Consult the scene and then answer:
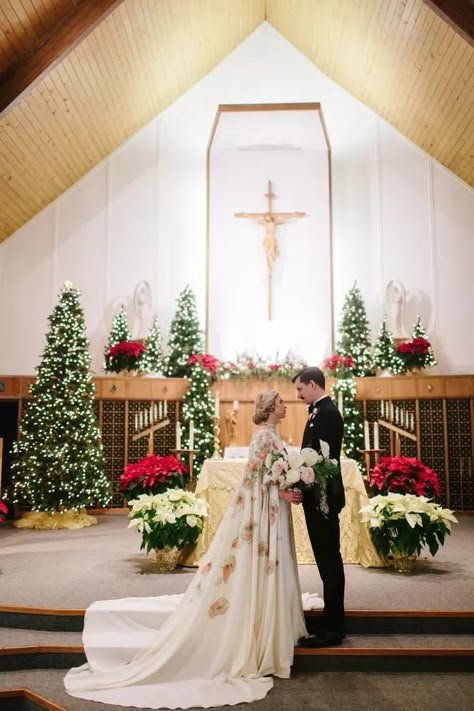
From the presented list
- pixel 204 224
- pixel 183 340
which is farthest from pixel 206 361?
pixel 204 224

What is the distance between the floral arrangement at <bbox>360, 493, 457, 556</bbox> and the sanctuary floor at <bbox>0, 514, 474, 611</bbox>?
0.90 feet

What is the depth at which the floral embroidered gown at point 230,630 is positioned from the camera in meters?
3.54

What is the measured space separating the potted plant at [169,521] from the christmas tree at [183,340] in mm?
4689

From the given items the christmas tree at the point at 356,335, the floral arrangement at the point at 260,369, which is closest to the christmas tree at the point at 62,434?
the floral arrangement at the point at 260,369

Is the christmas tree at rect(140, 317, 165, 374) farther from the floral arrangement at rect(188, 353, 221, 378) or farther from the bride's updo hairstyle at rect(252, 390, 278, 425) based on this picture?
the bride's updo hairstyle at rect(252, 390, 278, 425)

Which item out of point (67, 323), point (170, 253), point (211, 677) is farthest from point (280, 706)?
point (170, 253)

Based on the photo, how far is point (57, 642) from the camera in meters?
4.26

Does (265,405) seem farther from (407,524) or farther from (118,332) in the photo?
(118,332)

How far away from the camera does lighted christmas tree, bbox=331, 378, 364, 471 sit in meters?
9.59

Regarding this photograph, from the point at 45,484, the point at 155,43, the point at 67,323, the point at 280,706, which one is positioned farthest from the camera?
the point at 155,43

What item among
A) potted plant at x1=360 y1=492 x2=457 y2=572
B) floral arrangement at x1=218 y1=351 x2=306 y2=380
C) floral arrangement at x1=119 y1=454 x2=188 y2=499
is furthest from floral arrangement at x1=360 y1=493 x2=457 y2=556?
floral arrangement at x1=218 y1=351 x2=306 y2=380

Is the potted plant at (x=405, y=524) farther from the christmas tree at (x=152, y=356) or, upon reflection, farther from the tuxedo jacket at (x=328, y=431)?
the christmas tree at (x=152, y=356)

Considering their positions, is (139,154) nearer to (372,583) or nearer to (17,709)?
(372,583)

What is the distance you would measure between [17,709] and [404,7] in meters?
8.79
